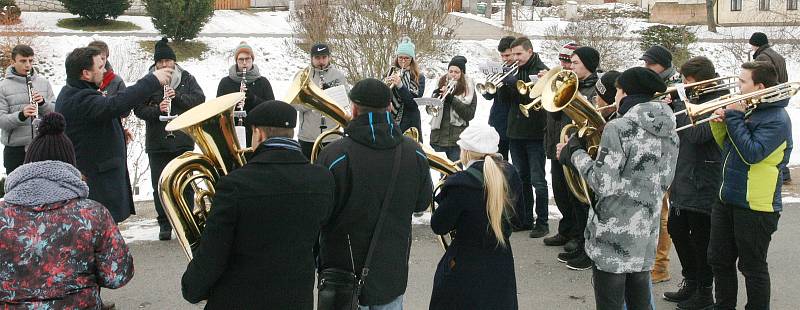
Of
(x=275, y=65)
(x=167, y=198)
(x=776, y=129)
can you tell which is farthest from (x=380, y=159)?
(x=275, y=65)

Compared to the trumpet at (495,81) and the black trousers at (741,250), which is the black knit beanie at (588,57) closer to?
the trumpet at (495,81)

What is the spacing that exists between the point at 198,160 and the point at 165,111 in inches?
122

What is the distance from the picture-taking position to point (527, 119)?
7285 mm

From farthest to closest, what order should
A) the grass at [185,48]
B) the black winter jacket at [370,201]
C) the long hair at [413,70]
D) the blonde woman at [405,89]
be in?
the grass at [185,48]
the long hair at [413,70]
the blonde woman at [405,89]
the black winter jacket at [370,201]

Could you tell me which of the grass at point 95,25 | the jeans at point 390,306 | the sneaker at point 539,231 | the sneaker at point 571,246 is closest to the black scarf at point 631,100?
the jeans at point 390,306

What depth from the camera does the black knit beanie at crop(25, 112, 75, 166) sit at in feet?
12.4

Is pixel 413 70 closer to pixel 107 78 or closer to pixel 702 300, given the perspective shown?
pixel 107 78

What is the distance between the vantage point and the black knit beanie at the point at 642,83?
441 cm

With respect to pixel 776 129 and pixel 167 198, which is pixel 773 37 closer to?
pixel 776 129

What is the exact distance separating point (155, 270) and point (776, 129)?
475cm

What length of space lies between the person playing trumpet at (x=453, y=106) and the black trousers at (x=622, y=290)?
3.58 metres

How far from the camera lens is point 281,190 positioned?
11.0 ft

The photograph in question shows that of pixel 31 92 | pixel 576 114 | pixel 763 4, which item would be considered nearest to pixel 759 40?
pixel 576 114

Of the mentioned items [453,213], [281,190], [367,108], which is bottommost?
[453,213]
